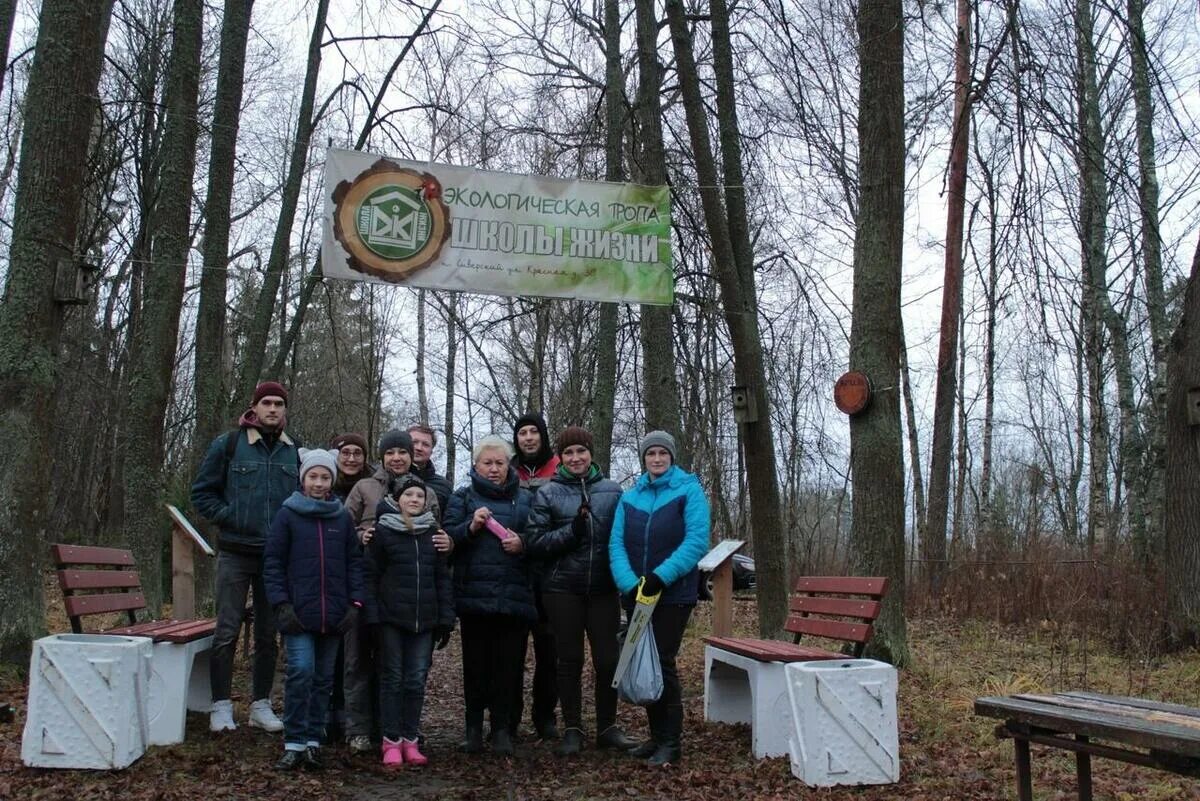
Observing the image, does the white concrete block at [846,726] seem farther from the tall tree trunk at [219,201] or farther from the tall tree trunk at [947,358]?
the tall tree trunk at [947,358]

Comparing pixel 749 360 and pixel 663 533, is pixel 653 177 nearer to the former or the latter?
pixel 749 360

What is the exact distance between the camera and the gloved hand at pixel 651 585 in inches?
207

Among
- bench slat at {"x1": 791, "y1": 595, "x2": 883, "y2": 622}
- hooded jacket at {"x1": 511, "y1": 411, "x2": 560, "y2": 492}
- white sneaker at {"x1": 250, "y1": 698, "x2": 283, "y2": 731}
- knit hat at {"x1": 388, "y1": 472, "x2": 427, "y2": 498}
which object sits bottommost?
white sneaker at {"x1": 250, "y1": 698, "x2": 283, "y2": 731}

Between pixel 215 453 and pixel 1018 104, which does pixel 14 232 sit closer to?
→ pixel 215 453

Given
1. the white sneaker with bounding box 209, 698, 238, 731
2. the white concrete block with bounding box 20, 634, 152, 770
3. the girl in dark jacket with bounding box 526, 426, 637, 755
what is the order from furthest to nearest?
1. the white sneaker with bounding box 209, 698, 238, 731
2. the girl in dark jacket with bounding box 526, 426, 637, 755
3. the white concrete block with bounding box 20, 634, 152, 770

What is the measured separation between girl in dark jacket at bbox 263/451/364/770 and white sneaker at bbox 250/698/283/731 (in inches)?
18.8

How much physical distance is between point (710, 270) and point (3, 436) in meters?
7.83

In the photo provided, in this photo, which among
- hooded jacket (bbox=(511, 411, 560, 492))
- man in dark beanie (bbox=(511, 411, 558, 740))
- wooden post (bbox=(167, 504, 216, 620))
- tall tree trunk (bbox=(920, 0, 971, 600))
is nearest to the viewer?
man in dark beanie (bbox=(511, 411, 558, 740))

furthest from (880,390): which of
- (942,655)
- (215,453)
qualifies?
(215,453)

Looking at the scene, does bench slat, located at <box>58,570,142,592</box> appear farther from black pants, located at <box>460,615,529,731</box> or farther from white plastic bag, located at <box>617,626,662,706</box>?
white plastic bag, located at <box>617,626,662,706</box>

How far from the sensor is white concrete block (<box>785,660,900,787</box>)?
186 inches

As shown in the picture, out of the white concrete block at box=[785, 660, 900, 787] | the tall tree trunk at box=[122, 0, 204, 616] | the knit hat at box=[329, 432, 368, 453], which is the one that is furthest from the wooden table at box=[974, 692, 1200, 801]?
the tall tree trunk at box=[122, 0, 204, 616]

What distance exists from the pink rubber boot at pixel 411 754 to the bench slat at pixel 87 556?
1979 mm

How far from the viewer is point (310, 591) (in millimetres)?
5137
